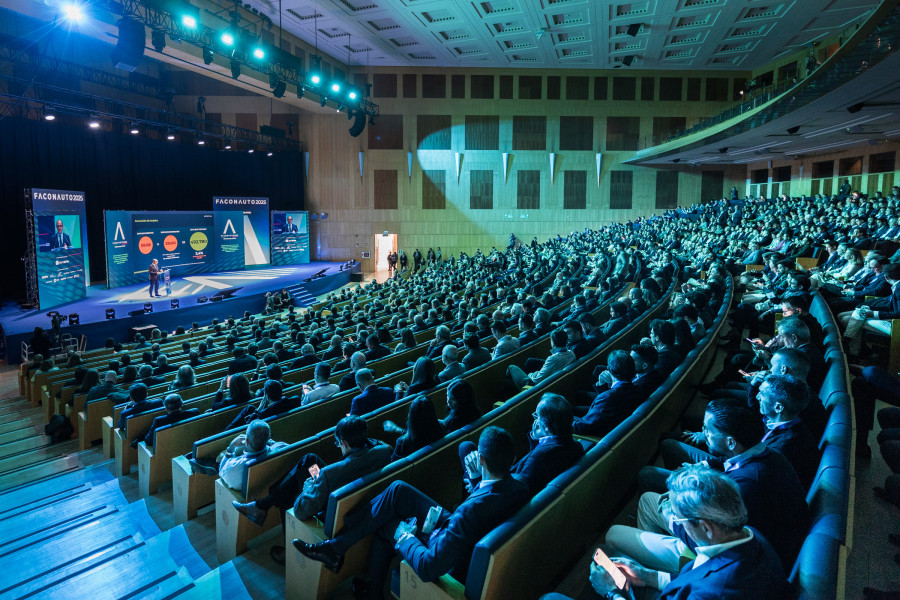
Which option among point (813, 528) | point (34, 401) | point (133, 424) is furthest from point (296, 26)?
point (813, 528)

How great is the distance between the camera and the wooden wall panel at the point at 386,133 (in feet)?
74.5

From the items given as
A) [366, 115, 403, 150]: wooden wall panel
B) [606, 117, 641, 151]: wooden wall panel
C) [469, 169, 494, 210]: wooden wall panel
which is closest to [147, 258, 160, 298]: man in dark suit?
[366, 115, 403, 150]: wooden wall panel

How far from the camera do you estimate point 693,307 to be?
4781mm

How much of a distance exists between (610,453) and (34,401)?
27.1 feet

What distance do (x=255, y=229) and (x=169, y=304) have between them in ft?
24.6

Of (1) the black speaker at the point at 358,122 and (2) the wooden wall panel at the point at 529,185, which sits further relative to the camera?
(2) the wooden wall panel at the point at 529,185

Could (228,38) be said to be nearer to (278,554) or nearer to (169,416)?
(169,416)

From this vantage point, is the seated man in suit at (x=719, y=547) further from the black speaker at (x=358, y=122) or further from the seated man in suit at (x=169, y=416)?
the black speaker at (x=358, y=122)

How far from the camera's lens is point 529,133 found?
898 inches

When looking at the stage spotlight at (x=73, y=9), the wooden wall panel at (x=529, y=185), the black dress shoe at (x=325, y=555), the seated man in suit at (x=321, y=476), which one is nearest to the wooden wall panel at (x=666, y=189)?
the wooden wall panel at (x=529, y=185)

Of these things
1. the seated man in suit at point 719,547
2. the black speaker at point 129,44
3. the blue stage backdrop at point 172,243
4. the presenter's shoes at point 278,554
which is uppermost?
the black speaker at point 129,44

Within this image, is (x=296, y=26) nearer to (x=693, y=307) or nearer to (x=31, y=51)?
(x=31, y=51)

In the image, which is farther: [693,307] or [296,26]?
[296,26]

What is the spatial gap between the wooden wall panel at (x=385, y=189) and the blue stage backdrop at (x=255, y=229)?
17.8ft
